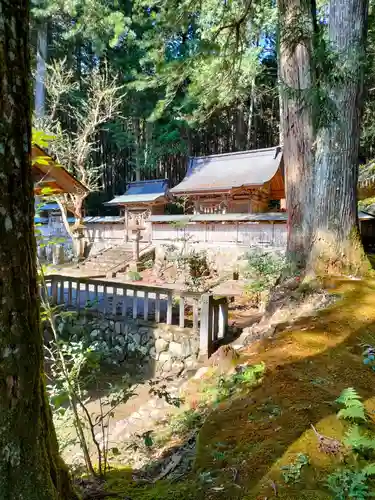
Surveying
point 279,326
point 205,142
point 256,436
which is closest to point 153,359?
point 279,326

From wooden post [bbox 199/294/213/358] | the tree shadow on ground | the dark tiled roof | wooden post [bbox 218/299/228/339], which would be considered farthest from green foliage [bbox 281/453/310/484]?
the dark tiled roof

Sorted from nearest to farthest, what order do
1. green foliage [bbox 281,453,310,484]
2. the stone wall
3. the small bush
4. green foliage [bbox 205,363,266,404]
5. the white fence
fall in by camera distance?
green foliage [bbox 281,453,310,484] → green foliage [bbox 205,363,266,404] → the stone wall → the small bush → the white fence

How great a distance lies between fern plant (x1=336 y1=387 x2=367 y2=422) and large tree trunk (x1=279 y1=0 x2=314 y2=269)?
313 centimetres

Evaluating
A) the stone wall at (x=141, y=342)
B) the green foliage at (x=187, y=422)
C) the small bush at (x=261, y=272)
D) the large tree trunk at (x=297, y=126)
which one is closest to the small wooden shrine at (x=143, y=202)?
the small bush at (x=261, y=272)

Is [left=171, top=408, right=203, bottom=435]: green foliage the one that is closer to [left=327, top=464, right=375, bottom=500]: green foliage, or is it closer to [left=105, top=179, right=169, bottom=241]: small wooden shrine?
[left=327, top=464, right=375, bottom=500]: green foliage

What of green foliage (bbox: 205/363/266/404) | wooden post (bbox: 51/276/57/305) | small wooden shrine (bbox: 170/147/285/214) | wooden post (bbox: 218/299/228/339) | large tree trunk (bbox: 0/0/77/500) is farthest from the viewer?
small wooden shrine (bbox: 170/147/285/214)

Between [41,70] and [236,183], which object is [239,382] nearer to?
[236,183]

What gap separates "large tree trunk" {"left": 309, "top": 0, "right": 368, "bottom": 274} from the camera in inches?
175

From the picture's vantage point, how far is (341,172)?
4539mm

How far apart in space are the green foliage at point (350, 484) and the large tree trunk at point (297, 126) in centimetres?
365

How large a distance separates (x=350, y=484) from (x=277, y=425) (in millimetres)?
500

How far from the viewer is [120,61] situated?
20797 mm

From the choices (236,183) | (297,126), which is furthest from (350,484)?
(236,183)

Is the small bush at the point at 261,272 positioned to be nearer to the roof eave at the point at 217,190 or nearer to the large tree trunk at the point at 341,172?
the large tree trunk at the point at 341,172
